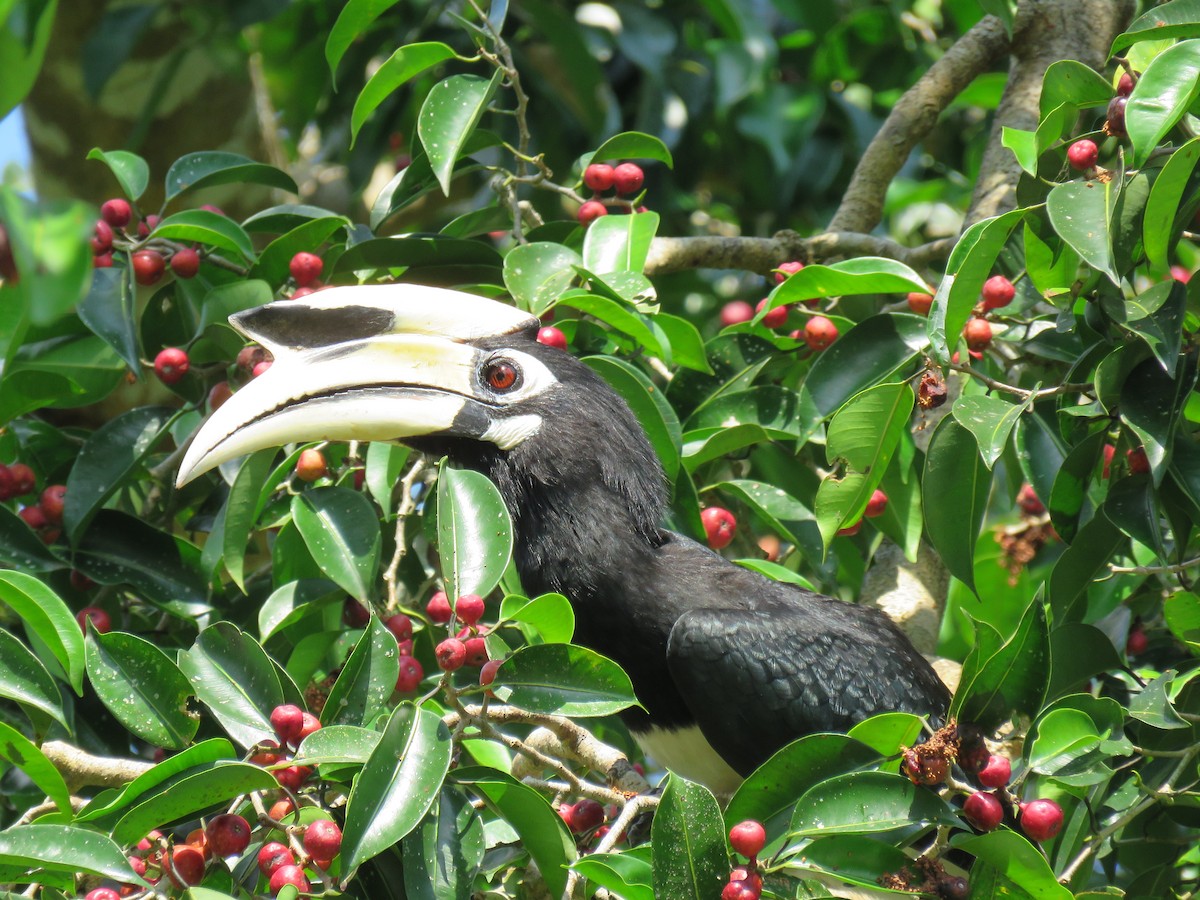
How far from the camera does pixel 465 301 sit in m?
3.18

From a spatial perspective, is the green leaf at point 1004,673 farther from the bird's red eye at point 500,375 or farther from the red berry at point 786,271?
the bird's red eye at point 500,375

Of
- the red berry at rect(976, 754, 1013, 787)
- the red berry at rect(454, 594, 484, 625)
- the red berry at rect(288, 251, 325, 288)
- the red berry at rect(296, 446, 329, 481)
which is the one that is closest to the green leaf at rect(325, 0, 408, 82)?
the red berry at rect(288, 251, 325, 288)

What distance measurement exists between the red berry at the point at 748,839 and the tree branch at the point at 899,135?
2.47 m

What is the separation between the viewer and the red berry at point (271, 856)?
2172 millimetres

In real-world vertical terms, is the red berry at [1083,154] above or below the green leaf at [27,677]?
above

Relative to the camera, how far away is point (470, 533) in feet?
7.99

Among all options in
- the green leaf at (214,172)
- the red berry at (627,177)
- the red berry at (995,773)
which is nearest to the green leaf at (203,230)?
the green leaf at (214,172)

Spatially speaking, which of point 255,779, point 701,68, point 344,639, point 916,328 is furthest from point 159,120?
point 255,779

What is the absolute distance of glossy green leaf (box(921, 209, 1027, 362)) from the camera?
2.50 metres

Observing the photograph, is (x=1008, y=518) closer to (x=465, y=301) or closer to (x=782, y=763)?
(x=465, y=301)

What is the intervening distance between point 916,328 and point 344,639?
57.8 inches

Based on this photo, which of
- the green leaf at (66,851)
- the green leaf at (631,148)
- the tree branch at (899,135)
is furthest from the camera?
the tree branch at (899,135)

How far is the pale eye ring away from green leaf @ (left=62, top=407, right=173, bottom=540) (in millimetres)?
774

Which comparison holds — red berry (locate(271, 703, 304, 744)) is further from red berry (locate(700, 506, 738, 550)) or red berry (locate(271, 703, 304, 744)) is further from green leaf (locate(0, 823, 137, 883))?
red berry (locate(700, 506, 738, 550))
